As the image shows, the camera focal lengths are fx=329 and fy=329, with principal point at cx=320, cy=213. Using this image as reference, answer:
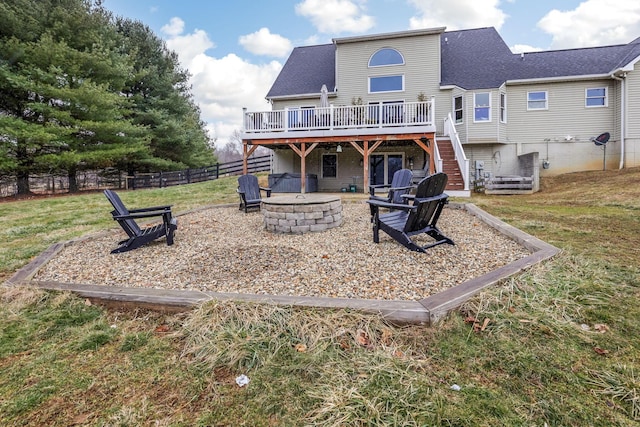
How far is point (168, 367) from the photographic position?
2.05 meters

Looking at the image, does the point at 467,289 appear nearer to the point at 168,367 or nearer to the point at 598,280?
the point at 598,280

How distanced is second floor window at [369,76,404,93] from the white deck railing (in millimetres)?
2905

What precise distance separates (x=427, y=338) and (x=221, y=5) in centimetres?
1613

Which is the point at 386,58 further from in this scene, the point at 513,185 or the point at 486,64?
the point at 513,185

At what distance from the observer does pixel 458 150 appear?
1157cm

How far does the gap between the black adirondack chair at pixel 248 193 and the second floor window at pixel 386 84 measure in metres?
9.27

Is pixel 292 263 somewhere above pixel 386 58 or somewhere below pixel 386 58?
below

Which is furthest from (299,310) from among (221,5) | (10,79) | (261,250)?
(10,79)

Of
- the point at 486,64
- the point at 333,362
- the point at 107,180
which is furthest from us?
the point at 107,180

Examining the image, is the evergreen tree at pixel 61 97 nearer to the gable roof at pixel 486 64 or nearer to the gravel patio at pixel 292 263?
the gable roof at pixel 486 64

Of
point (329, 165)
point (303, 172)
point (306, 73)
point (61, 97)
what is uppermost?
point (306, 73)

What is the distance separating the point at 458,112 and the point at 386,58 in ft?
12.8

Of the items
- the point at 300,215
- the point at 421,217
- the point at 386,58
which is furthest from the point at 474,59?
the point at 421,217

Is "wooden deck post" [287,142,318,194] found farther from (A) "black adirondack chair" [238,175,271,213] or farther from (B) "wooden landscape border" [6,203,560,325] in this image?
(B) "wooden landscape border" [6,203,560,325]
